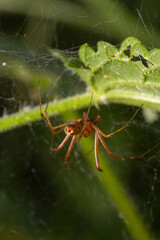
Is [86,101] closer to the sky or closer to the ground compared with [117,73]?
closer to the ground

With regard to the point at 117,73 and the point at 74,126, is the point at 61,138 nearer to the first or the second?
the point at 74,126

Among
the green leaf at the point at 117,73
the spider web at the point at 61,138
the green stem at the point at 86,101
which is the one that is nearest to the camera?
the green leaf at the point at 117,73

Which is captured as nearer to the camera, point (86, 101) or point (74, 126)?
point (86, 101)

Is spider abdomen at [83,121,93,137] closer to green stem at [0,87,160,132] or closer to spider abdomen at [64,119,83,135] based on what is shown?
spider abdomen at [64,119,83,135]

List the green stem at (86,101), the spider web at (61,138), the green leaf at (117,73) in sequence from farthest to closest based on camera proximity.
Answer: the spider web at (61,138)
the green stem at (86,101)
the green leaf at (117,73)

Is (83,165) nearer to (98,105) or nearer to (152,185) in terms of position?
(152,185)

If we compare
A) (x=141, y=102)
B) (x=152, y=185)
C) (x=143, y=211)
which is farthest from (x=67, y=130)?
(x=143, y=211)

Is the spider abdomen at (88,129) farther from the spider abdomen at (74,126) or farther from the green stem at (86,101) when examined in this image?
the green stem at (86,101)

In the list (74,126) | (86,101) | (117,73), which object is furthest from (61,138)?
(117,73)

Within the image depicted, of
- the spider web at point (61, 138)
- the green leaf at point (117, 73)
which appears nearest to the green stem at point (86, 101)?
the green leaf at point (117, 73)

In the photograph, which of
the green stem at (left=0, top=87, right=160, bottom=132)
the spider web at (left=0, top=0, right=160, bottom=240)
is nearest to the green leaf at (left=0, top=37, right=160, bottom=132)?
the green stem at (left=0, top=87, right=160, bottom=132)
